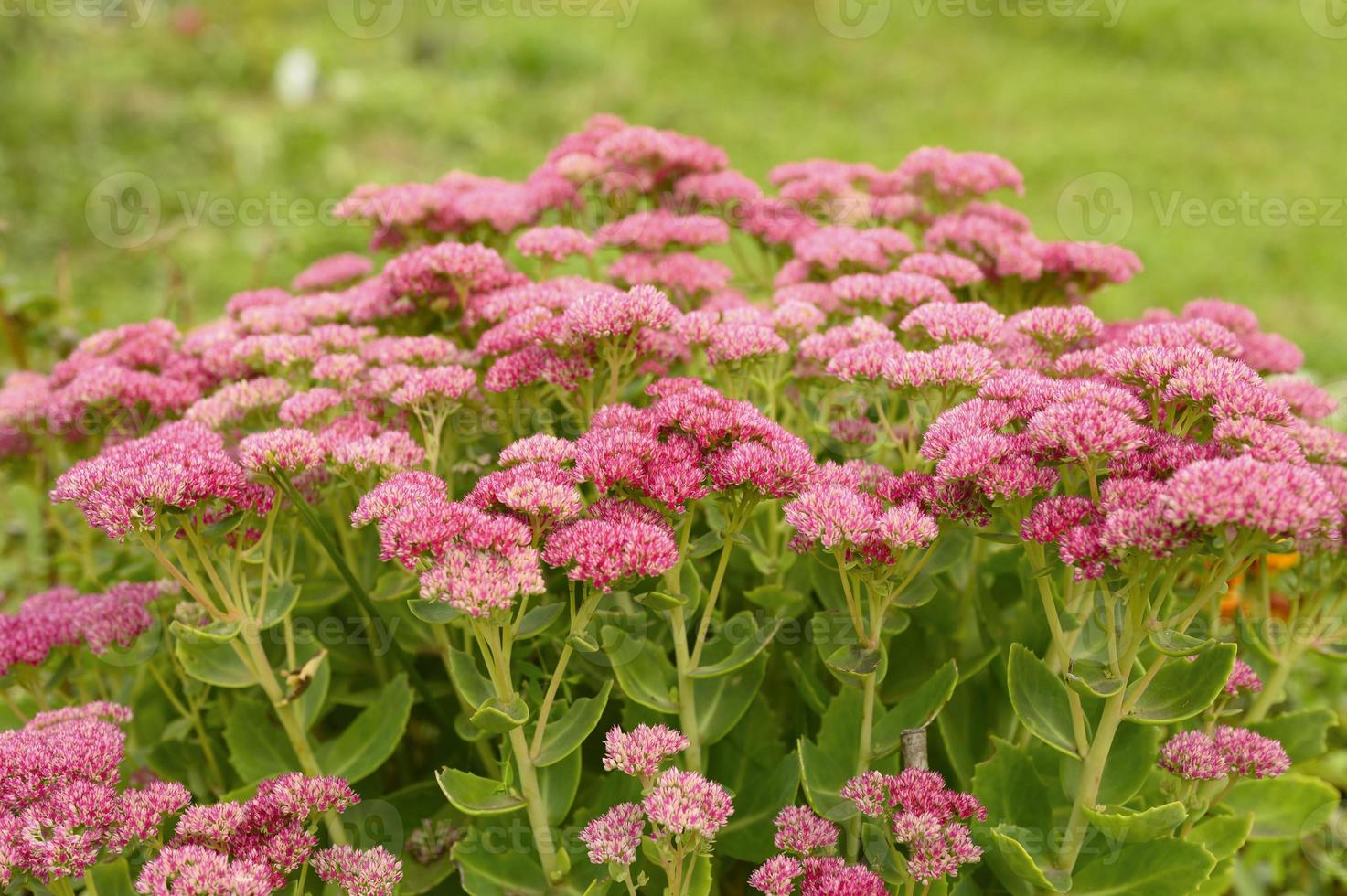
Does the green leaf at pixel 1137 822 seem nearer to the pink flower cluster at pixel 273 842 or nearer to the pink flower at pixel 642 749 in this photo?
the pink flower at pixel 642 749

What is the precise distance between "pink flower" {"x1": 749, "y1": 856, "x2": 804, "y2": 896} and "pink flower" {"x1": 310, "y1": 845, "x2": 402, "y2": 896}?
670mm

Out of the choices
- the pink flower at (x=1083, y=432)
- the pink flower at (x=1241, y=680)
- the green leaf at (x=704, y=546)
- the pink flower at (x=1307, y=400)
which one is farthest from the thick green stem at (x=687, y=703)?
the pink flower at (x=1307, y=400)

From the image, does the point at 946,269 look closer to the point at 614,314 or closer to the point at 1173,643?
the point at 614,314

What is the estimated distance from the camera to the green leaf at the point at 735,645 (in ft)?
6.94

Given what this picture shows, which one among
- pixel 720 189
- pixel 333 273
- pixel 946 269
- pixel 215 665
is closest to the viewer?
pixel 215 665

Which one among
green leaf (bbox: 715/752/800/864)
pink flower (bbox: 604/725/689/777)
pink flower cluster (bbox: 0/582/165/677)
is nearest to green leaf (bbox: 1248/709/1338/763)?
green leaf (bbox: 715/752/800/864)

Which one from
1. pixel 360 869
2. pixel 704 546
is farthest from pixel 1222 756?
pixel 360 869

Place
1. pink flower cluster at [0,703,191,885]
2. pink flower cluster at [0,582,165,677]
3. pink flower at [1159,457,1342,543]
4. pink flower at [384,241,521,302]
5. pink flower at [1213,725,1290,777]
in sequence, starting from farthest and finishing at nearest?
1. pink flower at [384,241,521,302]
2. pink flower cluster at [0,582,165,677]
3. pink flower at [1213,725,1290,777]
4. pink flower cluster at [0,703,191,885]
5. pink flower at [1159,457,1342,543]

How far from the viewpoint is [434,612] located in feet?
6.44

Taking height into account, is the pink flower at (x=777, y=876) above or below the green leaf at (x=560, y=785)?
above

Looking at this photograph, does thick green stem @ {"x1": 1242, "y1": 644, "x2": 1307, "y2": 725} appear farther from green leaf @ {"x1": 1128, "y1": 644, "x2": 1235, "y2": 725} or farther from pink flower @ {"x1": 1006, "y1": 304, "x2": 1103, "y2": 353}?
pink flower @ {"x1": 1006, "y1": 304, "x2": 1103, "y2": 353}

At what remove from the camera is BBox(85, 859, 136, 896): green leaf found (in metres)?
2.11

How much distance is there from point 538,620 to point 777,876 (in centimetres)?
65

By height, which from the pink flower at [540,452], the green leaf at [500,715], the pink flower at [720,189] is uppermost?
the pink flower at [720,189]
